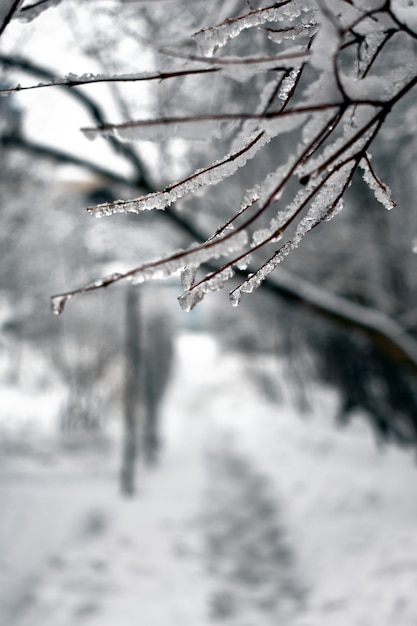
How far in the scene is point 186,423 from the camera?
18.5m

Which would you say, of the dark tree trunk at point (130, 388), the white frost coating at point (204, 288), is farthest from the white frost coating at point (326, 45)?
the dark tree trunk at point (130, 388)

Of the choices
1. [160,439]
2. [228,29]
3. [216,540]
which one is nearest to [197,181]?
[228,29]

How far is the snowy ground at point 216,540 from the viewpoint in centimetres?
445

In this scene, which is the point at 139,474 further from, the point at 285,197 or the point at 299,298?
the point at 299,298

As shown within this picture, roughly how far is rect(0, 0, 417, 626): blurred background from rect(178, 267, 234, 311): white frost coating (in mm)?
301

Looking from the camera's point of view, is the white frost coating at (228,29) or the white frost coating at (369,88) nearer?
the white frost coating at (369,88)

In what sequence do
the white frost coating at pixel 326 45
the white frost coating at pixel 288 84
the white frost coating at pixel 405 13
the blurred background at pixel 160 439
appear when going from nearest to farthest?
1. the white frost coating at pixel 326 45
2. the white frost coating at pixel 405 13
3. the white frost coating at pixel 288 84
4. the blurred background at pixel 160 439

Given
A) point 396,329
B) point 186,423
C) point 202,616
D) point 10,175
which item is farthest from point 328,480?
point 186,423

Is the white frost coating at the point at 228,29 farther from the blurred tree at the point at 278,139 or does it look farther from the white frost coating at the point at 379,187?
the white frost coating at the point at 379,187

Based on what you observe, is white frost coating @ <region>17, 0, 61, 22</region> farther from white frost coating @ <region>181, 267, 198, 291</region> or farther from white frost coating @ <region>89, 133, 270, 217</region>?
white frost coating @ <region>181, 267, 198, 291</region>

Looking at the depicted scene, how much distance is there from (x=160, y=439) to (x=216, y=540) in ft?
25.7

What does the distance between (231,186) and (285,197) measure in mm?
803

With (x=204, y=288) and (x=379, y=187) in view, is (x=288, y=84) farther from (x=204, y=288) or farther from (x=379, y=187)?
(x=204, y=288)

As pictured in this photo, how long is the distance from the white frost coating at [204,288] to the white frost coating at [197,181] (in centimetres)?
14
